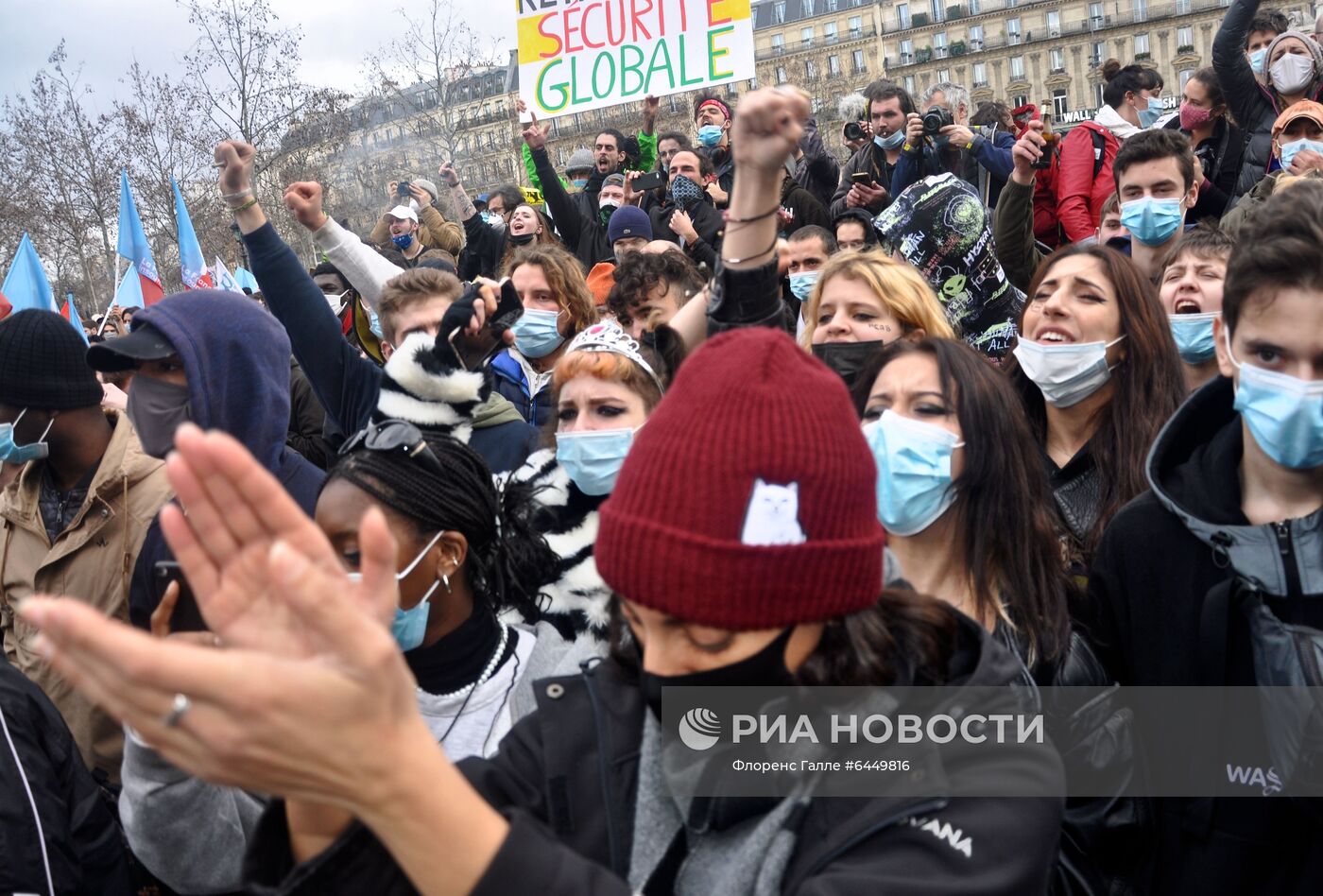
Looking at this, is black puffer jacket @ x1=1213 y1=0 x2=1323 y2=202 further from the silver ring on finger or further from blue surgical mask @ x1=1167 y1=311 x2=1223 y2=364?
the silver ring on finger

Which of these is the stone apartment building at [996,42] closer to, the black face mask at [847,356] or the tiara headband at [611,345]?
the black face mask at [847,356]

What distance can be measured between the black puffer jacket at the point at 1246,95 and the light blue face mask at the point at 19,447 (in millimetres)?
6156

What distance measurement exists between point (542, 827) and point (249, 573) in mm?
468

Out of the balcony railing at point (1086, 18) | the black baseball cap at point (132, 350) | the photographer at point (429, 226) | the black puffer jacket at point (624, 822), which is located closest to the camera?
the black puffer jacket at point (624, 822)

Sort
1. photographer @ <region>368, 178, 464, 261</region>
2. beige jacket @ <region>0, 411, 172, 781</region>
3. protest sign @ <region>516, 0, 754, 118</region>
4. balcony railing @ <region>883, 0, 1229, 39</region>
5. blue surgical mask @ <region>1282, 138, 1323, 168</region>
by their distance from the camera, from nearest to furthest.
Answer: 1. beige jacket @ <region>0, 411, 172, 781</region>
2. blue surgical mask @ <region>1282, 138, 1323, 168</region>
3. protest sign @ <region>516, 0, 754, 118</region>
4. photographer @ <region>368, 178, 464, 261</region>
5. balcony railing @ <region>883, 0, 1229, 39</region>

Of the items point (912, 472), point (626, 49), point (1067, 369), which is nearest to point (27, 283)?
point (626, 49)

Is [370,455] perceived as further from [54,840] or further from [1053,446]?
[1053,446]

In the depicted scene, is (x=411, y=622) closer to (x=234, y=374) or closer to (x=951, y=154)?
(x=234, y=374)

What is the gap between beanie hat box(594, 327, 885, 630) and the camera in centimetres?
153

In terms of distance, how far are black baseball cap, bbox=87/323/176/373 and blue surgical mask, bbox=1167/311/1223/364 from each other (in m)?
3.45

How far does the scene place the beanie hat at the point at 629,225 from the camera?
724 cm

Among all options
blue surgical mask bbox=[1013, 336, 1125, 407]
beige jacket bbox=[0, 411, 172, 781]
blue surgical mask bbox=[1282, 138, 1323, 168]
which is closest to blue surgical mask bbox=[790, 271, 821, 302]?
blue surgical mask bbox=[1013, 336, 1125, 407]

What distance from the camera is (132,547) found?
3615 mm

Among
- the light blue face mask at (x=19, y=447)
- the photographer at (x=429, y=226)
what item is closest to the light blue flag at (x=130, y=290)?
the photographer at (x=429, y=226)
